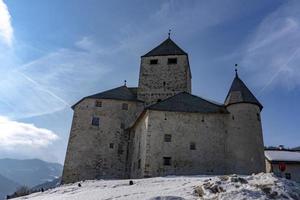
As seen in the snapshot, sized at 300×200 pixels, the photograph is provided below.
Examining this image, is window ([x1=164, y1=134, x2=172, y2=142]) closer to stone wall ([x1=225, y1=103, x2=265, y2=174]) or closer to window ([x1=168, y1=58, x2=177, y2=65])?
stone wall ([x1=225, y1=103, x2=265, y2=174])

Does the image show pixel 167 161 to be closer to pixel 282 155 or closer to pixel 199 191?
pixel 199 191

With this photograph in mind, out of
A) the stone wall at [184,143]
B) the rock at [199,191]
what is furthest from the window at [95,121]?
the rock at [199,191]

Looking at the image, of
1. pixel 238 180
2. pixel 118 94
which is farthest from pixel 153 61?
pixel 238 180

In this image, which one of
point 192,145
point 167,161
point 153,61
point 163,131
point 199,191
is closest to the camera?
point 199,191

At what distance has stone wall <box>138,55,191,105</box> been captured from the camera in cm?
3875

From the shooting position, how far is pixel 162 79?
39.3m

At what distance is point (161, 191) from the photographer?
615 inches

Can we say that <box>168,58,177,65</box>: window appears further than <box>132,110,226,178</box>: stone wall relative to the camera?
Yes

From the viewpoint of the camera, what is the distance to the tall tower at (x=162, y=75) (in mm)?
38812

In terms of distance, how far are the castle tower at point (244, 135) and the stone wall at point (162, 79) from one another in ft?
32.0

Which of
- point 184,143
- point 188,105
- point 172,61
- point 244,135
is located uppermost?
point 172,61

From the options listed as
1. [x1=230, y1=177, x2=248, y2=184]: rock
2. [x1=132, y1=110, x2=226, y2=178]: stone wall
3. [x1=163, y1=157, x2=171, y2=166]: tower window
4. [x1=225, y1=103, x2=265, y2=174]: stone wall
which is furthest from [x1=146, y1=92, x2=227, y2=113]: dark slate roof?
[x1=230, y1=177, x2=248, y2=184]: rock

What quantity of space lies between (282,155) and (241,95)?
42.3 ft

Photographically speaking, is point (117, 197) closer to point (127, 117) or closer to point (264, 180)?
point (264, 180)
